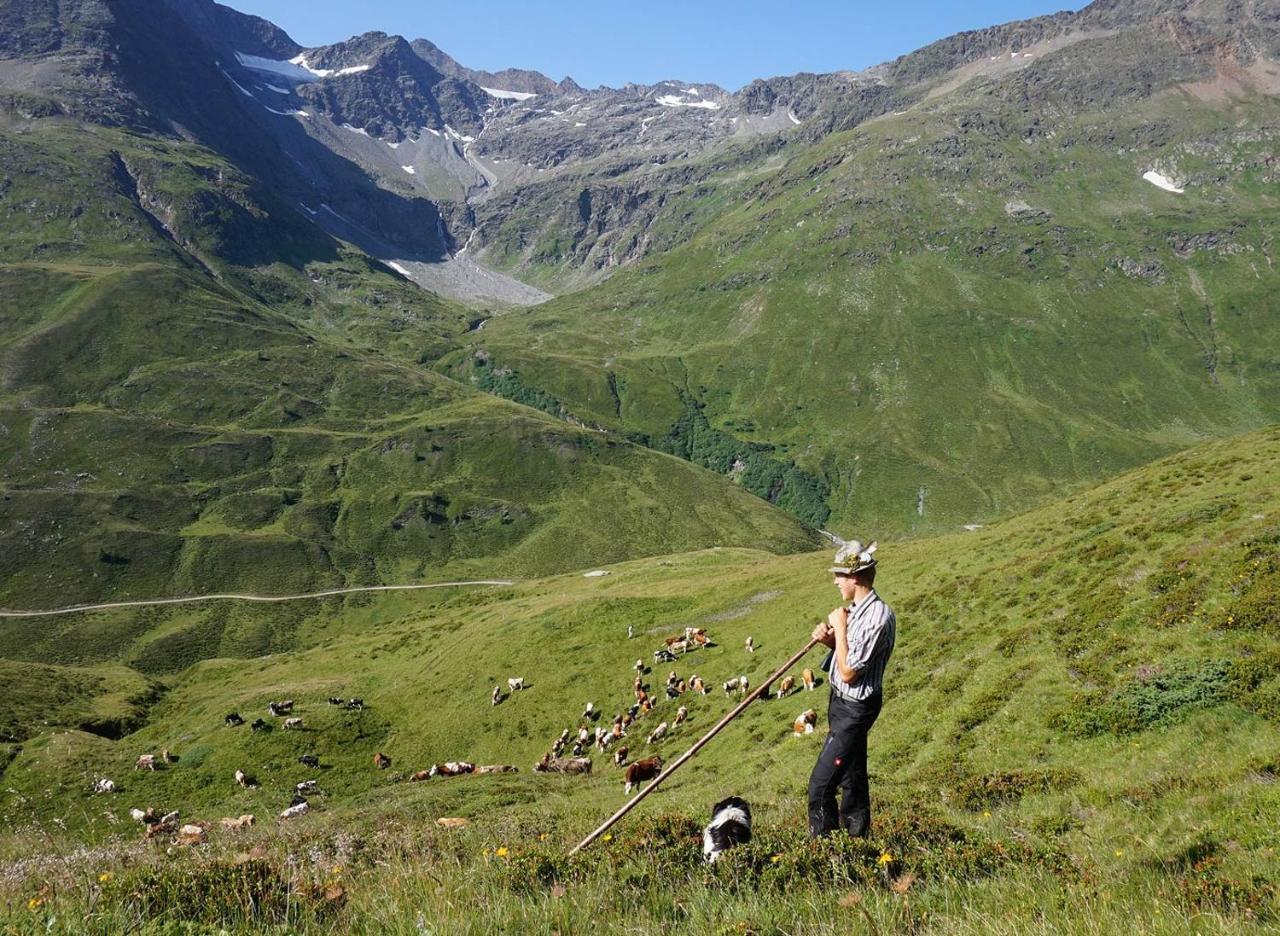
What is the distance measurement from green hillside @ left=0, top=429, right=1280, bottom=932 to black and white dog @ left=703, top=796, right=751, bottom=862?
0.39 meters

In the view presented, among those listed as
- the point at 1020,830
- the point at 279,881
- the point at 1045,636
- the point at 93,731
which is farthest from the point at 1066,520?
the point at 93,731

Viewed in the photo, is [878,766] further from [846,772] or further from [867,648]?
[867,648]

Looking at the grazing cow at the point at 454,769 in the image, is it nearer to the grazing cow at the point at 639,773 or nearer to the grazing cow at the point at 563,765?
the grazing cow at the point at 563,765

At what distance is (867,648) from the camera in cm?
1034

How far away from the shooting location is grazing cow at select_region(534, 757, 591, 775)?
1636 inches

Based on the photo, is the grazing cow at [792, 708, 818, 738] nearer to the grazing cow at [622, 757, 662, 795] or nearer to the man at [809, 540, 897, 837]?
the grazing cow at [622, 757, 662, 795]

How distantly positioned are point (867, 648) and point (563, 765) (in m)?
36.3

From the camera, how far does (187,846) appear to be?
12953mm

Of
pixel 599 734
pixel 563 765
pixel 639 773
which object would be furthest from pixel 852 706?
pixel 599 734

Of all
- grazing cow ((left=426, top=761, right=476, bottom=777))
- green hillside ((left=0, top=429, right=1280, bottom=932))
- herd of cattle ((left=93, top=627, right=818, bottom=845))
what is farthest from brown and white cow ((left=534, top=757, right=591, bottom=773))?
grazing cow ((left=426, top=761, right=476, bottom=777))

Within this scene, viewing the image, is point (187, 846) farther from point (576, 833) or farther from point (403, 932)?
point (403, 932)

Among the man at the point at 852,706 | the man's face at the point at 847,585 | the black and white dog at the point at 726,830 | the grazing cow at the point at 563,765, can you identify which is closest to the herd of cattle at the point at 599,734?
the grazing cow at the point at 563,765

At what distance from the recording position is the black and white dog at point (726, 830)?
977cm

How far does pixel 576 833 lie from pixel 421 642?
74896 millimetres
